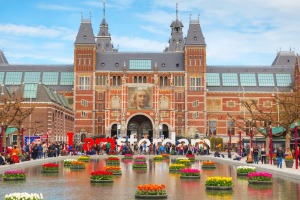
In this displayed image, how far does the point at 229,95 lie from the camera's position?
111188 millimetres

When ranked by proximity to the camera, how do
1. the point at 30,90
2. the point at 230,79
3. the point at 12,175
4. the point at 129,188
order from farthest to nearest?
the point at 230,79
the point at 30,90
the point at 12,175
the point at 129,188

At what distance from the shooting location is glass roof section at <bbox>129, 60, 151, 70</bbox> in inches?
4390

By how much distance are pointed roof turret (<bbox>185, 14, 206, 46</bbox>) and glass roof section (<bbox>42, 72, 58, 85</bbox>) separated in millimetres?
27096

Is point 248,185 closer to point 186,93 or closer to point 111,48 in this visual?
point 186,93

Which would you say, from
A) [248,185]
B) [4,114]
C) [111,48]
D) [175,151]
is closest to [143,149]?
[175,151]

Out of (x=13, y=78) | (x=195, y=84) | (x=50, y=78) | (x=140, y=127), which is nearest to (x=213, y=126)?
(x=195, y=84)

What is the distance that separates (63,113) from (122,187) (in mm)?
70661

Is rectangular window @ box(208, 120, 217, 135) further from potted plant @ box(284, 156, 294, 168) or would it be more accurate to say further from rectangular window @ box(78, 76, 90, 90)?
potted plant @ box(284, 156, 294, 168)

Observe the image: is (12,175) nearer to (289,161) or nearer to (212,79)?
(289,161)

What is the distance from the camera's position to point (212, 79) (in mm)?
113812

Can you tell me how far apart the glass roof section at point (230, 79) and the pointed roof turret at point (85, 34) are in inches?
1076

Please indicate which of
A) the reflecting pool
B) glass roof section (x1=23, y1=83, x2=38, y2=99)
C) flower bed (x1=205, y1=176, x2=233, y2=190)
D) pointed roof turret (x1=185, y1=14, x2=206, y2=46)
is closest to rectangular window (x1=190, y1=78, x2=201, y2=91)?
pointed roof turret (x1=185, y1=14, x2=206, y2=46)

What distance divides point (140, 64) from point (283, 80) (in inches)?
1142

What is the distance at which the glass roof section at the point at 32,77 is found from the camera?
112m
